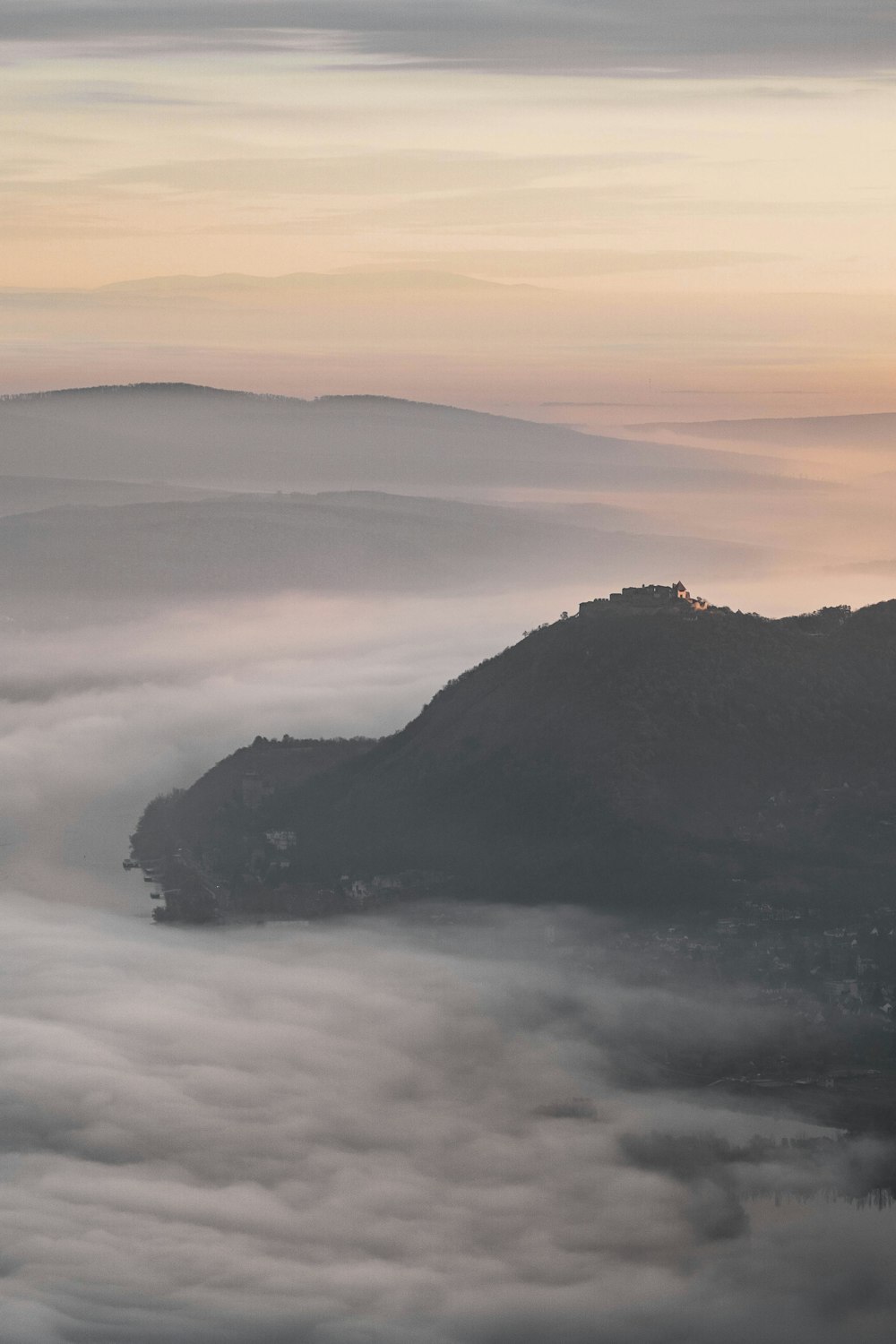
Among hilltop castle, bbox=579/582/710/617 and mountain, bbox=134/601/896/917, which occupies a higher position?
hilltop castle, bbox=579/582/710/617

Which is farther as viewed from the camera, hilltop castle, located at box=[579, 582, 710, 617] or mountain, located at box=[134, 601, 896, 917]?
hilltop castle, located at box=[579, 582, 710, 617]

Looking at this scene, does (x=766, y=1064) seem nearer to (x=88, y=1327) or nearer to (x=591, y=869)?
(x=591, y=869)

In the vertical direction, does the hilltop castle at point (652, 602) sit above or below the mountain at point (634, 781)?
above

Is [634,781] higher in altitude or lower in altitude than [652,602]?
lower

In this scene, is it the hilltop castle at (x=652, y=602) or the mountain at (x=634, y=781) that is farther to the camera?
the hilltop castle at (x=652, y=602)

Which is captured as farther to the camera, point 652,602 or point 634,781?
point 652,602
